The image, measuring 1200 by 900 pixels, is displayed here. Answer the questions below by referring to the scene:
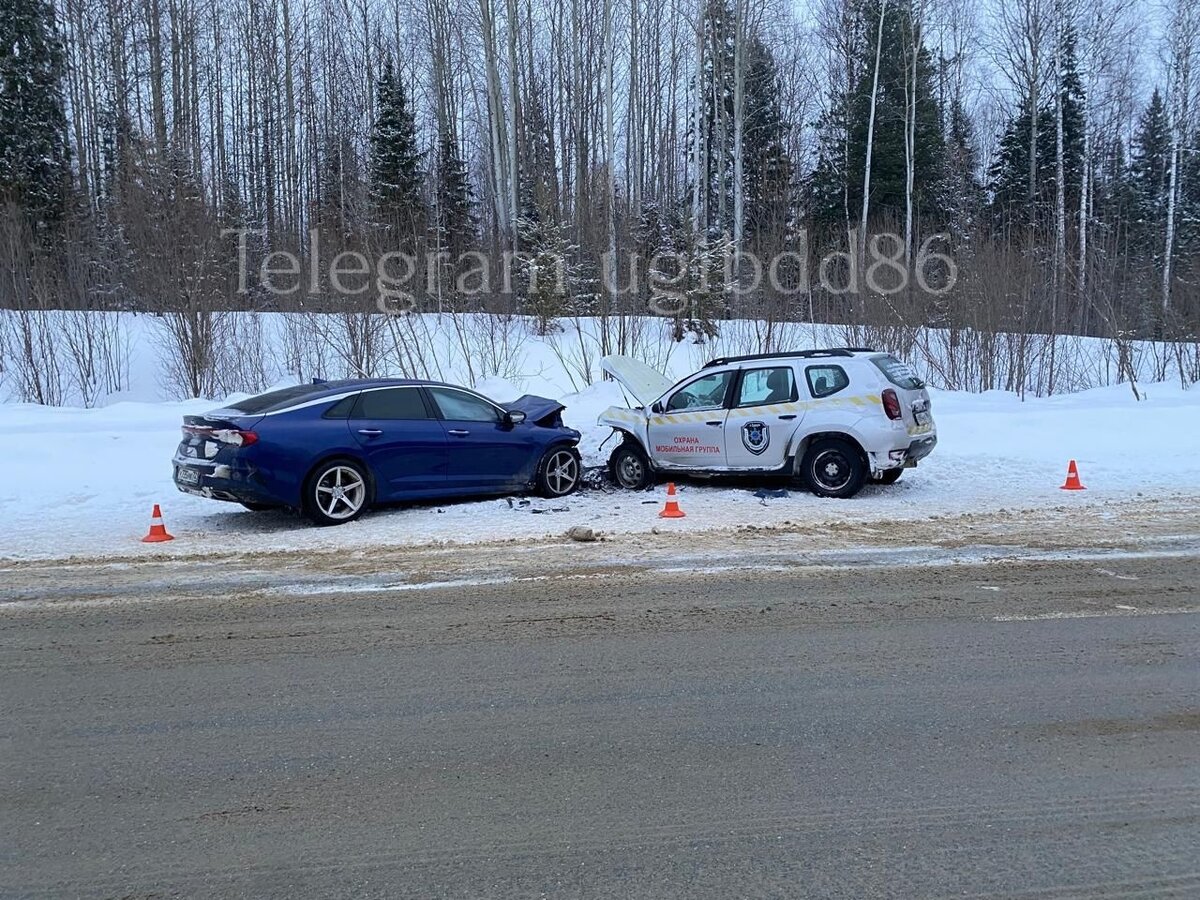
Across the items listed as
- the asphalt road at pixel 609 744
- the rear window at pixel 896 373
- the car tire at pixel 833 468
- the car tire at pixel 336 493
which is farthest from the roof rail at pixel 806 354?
the asphalt road at pixel 609 744

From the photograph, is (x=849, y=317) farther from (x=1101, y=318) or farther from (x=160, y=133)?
(x=160, y=133)

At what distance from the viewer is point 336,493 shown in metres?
10.3

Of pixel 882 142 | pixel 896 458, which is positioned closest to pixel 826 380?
pixel 896 458

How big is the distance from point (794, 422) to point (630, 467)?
2.49 metres

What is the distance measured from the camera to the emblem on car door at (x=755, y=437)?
11.8 m

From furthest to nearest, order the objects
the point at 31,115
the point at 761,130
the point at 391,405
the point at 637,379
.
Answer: the point at 761,130, the point at 31,115, the point at 637,379, the point at 391,405

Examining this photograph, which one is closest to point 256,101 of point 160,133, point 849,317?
point 160,133

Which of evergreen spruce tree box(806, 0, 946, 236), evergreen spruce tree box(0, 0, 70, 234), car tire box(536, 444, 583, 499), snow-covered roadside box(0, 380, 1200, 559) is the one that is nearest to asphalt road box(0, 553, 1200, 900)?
snow-covered roadside box(0, 380, 1200, 559)

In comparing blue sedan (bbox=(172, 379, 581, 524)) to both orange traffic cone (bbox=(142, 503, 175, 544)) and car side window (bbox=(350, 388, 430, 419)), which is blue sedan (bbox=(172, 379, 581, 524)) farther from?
orange traffic cone (bbox=(142, 503, 175, 544))

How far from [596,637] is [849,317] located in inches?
748

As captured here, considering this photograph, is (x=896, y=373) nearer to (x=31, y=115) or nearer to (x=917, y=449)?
(x=917, y=449)

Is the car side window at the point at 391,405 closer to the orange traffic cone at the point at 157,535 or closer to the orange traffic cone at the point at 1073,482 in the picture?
the orange traffic cone at the point at 157,535

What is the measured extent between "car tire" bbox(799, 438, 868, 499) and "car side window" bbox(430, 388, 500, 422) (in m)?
3.98

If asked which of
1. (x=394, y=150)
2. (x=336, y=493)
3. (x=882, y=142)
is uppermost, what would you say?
(x=882, y=142)
